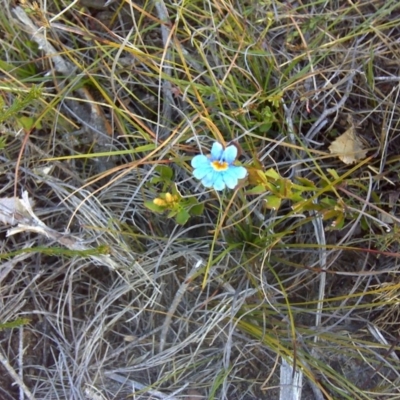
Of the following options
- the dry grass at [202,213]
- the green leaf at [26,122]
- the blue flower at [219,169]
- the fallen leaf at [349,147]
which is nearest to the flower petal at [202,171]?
the blue flower at [219,169]

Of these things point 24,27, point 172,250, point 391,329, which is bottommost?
point 391,329

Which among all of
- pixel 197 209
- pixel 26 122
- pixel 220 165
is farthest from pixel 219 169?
pixel 26 122

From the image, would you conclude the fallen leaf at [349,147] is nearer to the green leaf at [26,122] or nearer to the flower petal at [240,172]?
the flower petal at [240,172]

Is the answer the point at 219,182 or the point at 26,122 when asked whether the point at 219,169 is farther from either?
the point at 26,122

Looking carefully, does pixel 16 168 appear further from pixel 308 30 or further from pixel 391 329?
pixel 391 329

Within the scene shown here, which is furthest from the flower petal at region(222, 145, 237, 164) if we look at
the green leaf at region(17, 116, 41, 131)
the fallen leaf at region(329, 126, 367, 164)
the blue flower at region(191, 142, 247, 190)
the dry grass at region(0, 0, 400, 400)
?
the green leaf at region(17, 116, 41, 131)

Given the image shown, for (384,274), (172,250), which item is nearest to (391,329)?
(384,274)
